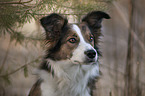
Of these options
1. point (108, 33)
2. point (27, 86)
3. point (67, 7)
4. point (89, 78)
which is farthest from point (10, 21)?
point (108, 33)

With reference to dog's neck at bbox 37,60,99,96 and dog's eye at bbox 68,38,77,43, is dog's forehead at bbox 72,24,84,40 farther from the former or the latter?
dog's neck at bbox 37,60,99,96

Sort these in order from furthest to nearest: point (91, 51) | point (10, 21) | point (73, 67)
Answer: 1. point (73, 67)
2. point (10, 21)
3. point (91, 51)

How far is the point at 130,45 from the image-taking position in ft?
11.5

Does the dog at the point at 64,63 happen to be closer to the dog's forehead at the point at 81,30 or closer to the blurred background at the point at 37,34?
the dog's forehead at the point at 81,30

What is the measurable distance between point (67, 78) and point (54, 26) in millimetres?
819

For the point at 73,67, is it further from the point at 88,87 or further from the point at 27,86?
the point at 27,86

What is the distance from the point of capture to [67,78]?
2.72 m

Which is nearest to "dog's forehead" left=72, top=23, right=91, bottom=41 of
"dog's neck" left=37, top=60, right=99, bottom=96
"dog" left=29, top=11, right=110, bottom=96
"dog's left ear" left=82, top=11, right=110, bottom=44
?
"dog" left=29, top=11, right=110, bottom=96

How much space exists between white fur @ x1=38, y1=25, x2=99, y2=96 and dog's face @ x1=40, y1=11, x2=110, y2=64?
0.03 m

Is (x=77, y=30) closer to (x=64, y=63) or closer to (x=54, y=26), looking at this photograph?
(x=54, y=26)

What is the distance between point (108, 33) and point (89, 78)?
494cm

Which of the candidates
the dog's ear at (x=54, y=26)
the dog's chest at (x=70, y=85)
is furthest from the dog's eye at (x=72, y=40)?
the dog's chest at (x=70, y=85)

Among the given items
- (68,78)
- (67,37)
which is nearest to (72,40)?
(67,37)

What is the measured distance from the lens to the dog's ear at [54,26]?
261 cm
